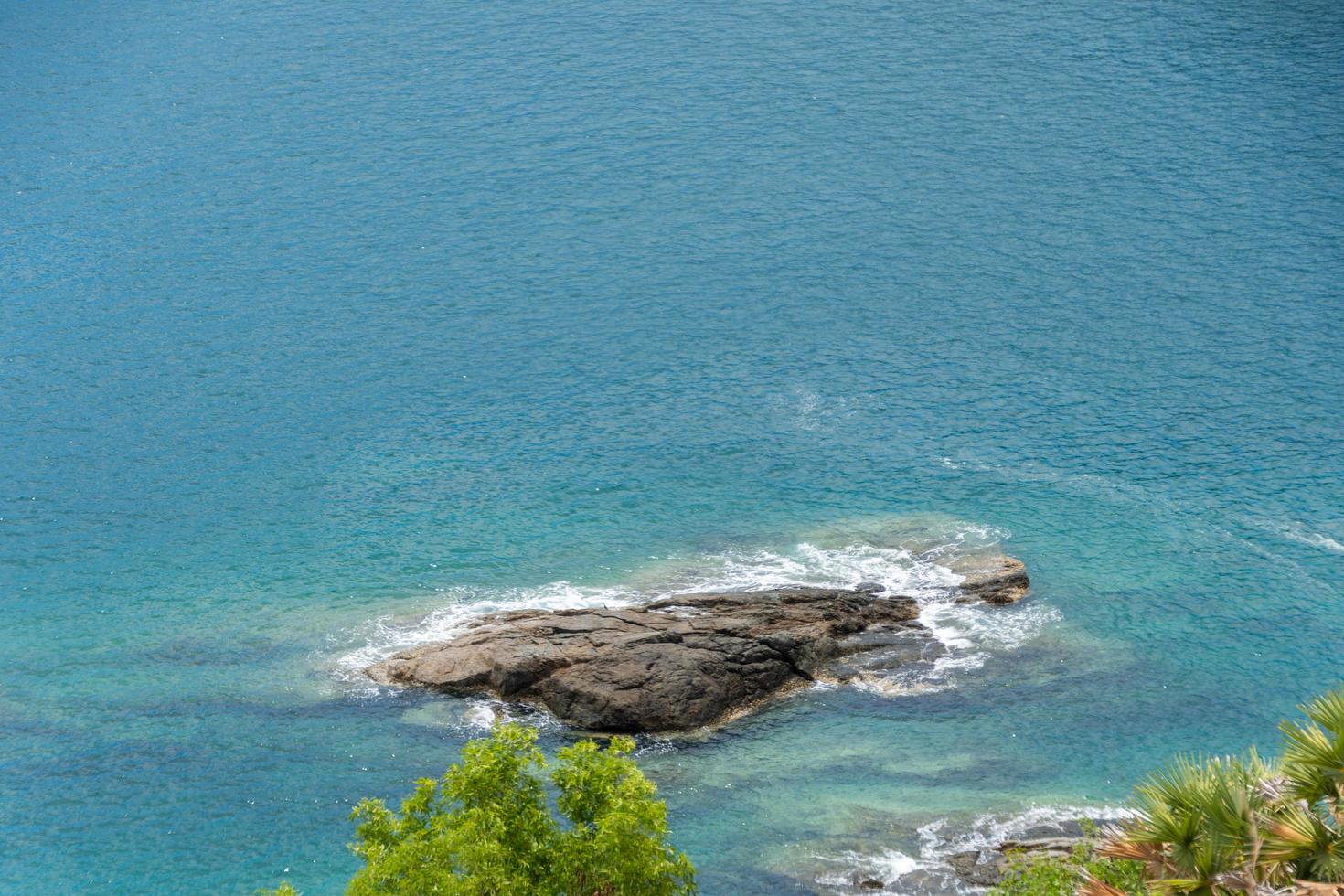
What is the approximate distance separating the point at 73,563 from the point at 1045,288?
40880 millimetres

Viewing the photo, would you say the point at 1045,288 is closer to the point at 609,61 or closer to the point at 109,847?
the point at 609,61

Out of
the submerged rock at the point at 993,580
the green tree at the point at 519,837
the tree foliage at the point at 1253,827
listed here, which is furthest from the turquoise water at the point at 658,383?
the tree foliage at the point at 1253,827

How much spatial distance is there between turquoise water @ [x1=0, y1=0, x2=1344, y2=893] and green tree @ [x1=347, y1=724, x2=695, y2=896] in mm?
9597

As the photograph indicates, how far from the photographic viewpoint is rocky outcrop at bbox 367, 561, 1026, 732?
36750 mm

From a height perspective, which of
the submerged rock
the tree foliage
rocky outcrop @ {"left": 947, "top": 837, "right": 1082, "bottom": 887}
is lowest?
rocky outcrop @ {"left": 947, "top": 837, "right": 1082, "bottom": 887}

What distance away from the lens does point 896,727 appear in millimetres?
36688

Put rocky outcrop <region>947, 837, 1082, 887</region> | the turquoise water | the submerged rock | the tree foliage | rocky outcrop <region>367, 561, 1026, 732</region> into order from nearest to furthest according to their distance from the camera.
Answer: the tree foliage, rocky outcrop <region>947, 837, 1082, 887</region>, the turquoise water, rocky outcrop <region>367, 561, 1026, 732</region>, the submerged rock

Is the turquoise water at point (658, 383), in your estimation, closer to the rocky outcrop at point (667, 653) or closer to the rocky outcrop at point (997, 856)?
the rocky outcrop at point (667, 653)

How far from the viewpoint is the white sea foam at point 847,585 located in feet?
130

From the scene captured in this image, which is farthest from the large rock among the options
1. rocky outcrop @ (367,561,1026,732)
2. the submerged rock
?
the submerged rock

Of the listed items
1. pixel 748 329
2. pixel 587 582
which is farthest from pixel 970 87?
pixel 587 582

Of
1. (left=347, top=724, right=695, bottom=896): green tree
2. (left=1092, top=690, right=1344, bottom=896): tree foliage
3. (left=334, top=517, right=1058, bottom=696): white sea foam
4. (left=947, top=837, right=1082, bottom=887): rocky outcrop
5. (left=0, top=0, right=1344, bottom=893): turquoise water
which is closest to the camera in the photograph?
(left=1092, top=690, right=1344, bottom=896): tree foliage

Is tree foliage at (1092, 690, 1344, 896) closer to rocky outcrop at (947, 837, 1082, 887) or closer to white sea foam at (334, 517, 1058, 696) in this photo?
rocky outcrop at (947, 837, 1082, 887)

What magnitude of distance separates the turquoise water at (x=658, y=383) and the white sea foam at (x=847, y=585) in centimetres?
21
